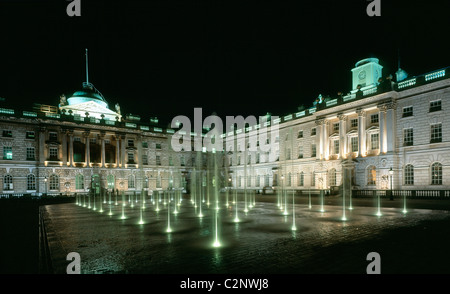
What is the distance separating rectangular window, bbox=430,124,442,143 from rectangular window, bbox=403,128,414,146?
2.02 meters

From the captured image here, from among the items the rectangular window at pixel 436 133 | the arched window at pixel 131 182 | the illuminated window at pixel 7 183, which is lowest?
the arched window at pixel 131 182

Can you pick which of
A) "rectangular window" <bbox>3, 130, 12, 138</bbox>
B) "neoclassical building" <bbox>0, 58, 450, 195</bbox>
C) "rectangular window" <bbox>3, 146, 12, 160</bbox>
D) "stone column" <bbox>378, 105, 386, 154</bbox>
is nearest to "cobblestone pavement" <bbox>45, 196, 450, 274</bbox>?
"neoclassical building" <bbox>0, 58, 450, 195</bbox>

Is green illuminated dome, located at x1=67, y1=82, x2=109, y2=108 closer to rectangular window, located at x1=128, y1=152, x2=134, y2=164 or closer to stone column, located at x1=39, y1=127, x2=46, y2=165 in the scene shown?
stone column, located at x1=39, y1=127, x2=46, y2=165

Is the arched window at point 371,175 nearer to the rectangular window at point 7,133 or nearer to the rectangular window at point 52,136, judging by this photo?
the rectangular window at point 52,136

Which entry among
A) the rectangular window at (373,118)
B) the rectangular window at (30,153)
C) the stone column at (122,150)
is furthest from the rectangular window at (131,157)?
the rectangular window at (373,118)

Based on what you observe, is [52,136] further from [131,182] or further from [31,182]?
[131,182]

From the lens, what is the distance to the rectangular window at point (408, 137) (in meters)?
31.3

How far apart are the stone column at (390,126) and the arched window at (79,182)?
4724cm

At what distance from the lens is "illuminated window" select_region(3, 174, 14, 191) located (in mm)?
39875

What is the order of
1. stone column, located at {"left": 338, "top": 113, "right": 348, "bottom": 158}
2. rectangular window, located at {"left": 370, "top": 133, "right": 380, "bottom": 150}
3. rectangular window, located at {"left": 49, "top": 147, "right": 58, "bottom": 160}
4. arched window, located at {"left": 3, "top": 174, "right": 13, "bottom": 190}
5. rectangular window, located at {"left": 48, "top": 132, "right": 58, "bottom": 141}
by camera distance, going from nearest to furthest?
rectangular window, located at {"left": 370, "top": 133, "right": 380, "bottom": 150} < stone column, located at {"left": 338, "top": 113, "right": 348, "bottom": 158} < arched window, located at {"left": 3, "top": 174, "right": 13, "bottom": 190} < rectangular window, located at {"left": 49, "top": 147, "right": 58, "bottom": 160} < rectangular window, located at {"left": 48, "top": 132, "right": 58, "bottom": 141}

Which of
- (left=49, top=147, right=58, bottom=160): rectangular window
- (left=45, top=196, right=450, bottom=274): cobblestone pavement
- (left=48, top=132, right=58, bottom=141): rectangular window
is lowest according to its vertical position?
(left=45, top=196, right=450, bottom=274): cobblestone pavement

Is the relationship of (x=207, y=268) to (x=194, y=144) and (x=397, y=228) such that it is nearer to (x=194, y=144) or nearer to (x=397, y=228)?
(x=397, y=228)
